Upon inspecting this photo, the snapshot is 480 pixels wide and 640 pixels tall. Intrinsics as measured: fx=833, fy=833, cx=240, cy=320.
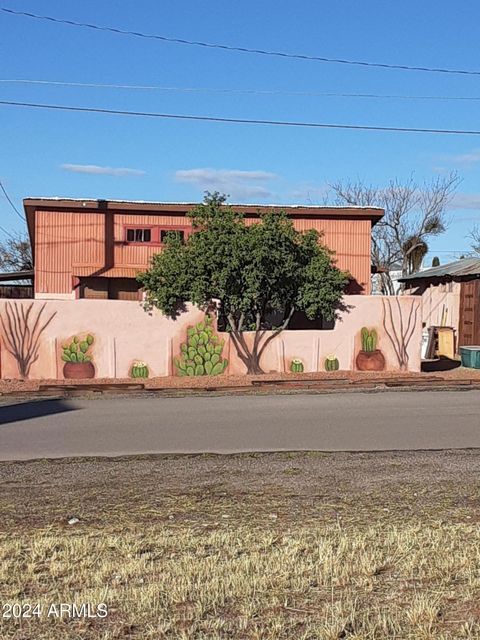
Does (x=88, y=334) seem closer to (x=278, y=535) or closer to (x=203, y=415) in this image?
(x=203, y=415)

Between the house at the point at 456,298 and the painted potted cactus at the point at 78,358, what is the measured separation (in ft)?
46.2

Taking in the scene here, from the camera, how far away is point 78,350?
21.0 meters

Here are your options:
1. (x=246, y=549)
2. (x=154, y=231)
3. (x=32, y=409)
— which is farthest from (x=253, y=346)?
(x=246, y=549)

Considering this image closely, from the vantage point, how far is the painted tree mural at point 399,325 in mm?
22609

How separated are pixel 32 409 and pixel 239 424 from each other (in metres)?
4.32

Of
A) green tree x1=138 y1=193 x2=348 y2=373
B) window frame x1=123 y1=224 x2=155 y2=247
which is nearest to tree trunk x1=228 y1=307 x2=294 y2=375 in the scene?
green tree x1=138 y1=193 x2=348 y2=373

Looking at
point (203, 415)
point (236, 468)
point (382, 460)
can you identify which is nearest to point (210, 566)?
point (236, 468)

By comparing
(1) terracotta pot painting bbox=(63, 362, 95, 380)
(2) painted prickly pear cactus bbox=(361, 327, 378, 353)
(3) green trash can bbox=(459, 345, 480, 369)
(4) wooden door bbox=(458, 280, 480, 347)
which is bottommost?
(1) terracotta pot painting bbox=(63, 362, 95, 380)

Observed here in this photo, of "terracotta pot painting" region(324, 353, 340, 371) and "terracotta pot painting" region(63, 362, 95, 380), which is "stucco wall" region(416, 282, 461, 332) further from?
"terracotta pot painting" region(63, 362, 95, 380)

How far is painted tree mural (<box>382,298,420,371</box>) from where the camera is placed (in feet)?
74.2

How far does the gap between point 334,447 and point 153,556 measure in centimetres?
528

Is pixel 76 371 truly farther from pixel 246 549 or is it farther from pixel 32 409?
pixel 246 549

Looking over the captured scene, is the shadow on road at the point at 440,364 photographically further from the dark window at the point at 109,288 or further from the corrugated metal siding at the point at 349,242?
the dark window at the point at 109,288

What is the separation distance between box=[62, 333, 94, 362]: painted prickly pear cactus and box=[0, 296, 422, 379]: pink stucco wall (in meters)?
0.11
